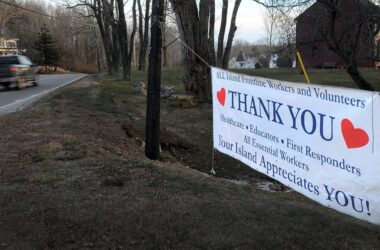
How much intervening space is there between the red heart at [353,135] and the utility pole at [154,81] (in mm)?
4593

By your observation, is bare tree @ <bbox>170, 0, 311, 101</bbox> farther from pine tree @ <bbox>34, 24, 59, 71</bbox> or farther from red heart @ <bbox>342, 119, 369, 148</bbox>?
pine tree @ <bbox>34, 24, 59, 71</bbox>

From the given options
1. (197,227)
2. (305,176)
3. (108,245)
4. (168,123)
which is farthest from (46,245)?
(168,123)

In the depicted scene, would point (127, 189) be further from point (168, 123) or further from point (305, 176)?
point (168, 123)

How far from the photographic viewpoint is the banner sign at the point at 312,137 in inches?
160

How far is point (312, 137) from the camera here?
15.1 feet

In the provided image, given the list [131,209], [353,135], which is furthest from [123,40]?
[353,135]

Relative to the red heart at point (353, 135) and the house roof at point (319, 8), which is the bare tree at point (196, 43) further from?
the red heart at point (353, 135)

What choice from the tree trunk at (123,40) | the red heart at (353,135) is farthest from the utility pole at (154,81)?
the tree trunk at (123,40)

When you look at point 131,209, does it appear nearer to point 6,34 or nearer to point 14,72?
point 14,72

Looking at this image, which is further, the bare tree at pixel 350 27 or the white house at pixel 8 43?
the white house at pixel 8 43

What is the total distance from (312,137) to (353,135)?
0.51 m

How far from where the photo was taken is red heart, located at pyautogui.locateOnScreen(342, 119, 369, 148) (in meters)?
4.07

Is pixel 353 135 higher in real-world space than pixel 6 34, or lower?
lower

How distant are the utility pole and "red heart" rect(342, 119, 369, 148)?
4.59 m
